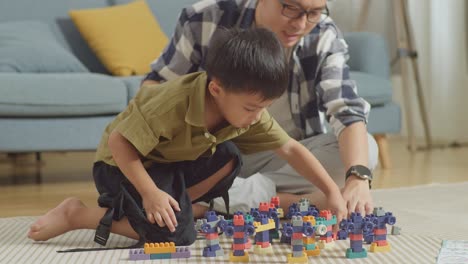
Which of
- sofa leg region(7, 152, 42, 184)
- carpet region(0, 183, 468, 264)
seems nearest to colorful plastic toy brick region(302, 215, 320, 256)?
carpet region(0, 183, 468, 264)

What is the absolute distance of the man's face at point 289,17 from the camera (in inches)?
68.1

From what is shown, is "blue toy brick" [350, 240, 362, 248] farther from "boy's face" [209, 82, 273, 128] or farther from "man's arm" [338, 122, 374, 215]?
"boy's face" [209, 82, 273, 128]

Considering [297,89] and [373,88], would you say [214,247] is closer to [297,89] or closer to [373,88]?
[297,89]

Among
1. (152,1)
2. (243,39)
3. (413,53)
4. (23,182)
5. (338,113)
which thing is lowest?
(23,182)

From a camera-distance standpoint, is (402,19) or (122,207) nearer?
(122,207)

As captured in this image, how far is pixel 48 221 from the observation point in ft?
5.53

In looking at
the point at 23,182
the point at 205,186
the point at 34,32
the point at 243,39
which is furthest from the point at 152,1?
the point at 243,39

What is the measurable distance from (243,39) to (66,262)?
538 millimetres

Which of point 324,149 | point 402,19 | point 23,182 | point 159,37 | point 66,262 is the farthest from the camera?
point 402,19

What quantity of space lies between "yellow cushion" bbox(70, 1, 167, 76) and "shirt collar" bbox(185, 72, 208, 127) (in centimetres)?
165

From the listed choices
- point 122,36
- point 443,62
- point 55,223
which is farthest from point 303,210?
point 443,62

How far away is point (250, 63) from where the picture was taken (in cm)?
148

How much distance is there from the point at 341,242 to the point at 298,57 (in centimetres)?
53

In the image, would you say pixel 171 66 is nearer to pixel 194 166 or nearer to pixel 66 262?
pixel 194 166
